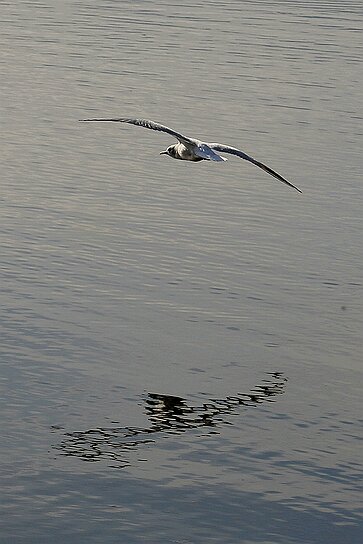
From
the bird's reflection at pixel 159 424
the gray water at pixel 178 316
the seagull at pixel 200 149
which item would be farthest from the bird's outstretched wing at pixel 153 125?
the bird's reflection at pixel 159 424

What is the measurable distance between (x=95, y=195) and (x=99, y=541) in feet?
69.4

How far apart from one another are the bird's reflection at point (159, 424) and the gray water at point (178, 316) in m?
0.04

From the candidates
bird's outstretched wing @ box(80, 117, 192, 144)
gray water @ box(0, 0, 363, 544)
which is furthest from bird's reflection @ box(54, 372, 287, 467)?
bird's outstretched wing @ box(80, 117, 192, 144)

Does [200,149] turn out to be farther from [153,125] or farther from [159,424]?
[159,424]

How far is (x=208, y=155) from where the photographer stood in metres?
28.4

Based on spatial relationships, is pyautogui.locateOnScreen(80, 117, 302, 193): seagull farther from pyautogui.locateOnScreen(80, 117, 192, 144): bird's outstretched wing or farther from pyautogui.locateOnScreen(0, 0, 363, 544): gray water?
pyautogui.locateOnScreen(0, 0, 363, 544): gray water

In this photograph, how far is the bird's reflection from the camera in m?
23.8

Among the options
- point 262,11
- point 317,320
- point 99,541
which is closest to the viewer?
point 99,541

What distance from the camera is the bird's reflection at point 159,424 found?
23.8 m

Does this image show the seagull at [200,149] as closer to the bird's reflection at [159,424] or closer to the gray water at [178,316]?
the gray water at [178,316]

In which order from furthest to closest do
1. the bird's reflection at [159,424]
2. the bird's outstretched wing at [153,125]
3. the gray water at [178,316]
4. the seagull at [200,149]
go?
the seagull at [200,149] < the bird's outstretched wing at [153,125] < the bird's reflection at [159,424] < the gray water at [178,316]

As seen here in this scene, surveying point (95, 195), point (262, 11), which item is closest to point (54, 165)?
point (95, 195)

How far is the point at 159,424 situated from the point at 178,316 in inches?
227

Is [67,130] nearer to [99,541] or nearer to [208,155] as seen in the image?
[208,155]
